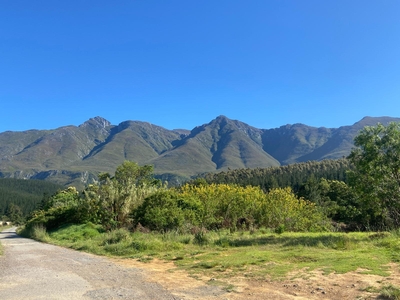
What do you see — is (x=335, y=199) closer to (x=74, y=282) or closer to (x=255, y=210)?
(x=255, y=210)

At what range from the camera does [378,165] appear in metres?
15.6

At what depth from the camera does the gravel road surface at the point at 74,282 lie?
6854 mm

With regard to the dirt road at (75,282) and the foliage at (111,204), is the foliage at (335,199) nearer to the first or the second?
the foliage at (111,204)

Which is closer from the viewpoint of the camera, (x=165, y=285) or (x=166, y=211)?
(x=165, y=285)

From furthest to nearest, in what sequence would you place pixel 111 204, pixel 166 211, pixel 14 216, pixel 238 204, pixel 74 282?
pixel 14 216 < pixel 238 204 < pixel 111 204 < pixel 166 211 < pixel 74 282

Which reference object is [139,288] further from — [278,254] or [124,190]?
[124,190]

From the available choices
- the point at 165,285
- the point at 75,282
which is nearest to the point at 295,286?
the point at 165,285

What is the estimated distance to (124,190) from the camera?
24.3m

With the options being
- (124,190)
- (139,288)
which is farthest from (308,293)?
(124,190)

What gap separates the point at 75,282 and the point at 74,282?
2cm

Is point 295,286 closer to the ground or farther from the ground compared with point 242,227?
farther from the ground

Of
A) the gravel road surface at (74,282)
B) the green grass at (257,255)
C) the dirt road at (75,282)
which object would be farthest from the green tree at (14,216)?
the gravel road surface at (74,282)

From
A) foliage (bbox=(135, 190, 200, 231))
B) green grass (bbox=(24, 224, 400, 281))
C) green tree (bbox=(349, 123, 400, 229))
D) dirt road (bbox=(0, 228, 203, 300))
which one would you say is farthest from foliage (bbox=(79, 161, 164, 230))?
green tree (bbox=(349, 123, 400, 229))

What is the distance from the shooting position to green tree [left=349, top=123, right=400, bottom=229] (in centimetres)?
1547
